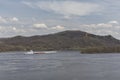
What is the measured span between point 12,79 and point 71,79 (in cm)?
917

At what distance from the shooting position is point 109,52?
140750 millimetres

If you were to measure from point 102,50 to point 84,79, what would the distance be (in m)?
101

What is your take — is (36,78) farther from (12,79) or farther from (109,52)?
(109,52)

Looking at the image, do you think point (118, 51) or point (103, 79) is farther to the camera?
point (118, 51)

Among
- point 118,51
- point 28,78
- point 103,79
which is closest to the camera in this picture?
point 103,79

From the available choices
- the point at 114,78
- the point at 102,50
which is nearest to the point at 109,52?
the point at 102,50

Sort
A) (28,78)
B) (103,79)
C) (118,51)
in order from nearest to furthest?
(103,79)
(28,78)
(118,51)

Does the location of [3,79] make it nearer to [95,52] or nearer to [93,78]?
[93,78]

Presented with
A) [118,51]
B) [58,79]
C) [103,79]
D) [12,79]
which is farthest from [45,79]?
[118,51]

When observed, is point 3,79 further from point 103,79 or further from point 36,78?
point 103,79

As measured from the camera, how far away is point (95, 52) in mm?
146750

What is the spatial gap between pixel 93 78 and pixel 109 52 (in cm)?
9749

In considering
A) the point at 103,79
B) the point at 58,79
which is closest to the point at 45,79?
the point at 58,79

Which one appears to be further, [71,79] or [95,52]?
[95,52]
